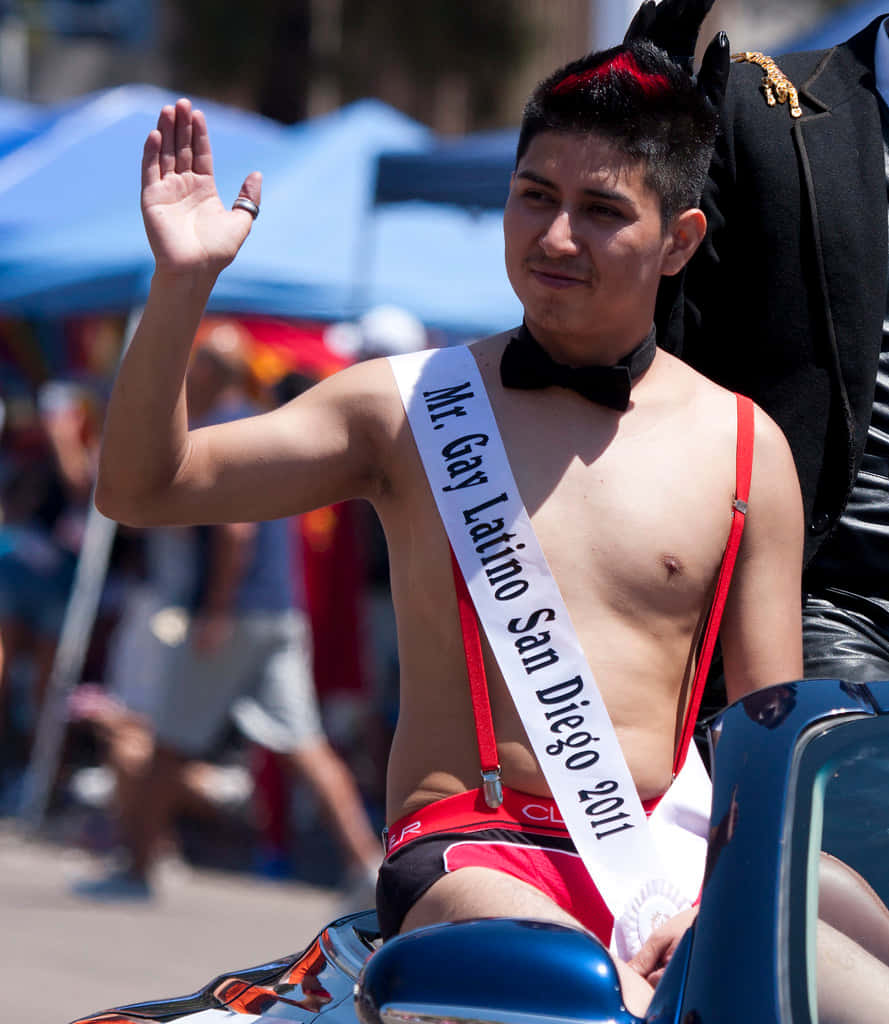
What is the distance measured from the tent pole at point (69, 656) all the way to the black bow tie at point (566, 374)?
17.5 feet

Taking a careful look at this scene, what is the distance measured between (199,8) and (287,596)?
13.7 meters

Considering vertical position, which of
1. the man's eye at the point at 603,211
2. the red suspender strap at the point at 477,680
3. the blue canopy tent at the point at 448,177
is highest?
the man's eye at the point at 603,211

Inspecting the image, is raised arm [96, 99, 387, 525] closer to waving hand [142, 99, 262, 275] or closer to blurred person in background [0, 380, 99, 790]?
waving hand [142, 99, 262, 275]

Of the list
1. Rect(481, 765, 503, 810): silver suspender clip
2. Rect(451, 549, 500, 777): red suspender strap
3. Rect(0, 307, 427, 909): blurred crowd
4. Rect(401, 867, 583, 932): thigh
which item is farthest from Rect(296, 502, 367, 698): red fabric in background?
Rect(401, 867, 583, 932): thigh

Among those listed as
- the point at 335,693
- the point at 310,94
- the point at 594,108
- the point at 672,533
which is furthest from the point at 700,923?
the point at 310,94

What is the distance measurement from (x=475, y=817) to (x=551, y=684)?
7.6 inches

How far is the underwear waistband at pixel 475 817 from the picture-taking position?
2027 mm

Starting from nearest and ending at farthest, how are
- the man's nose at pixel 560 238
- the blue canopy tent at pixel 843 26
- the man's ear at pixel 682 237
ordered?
the man's nose at pixel 560 238, the man's ear at pixel 682 237, the blue canopy tent at pixel 843 26

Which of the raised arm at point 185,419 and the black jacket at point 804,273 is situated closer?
the raised arm at point 185,419

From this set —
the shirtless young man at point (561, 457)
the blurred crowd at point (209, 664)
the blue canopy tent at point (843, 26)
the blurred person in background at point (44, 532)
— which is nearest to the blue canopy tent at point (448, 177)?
the blurred crowd at point (209, 664)

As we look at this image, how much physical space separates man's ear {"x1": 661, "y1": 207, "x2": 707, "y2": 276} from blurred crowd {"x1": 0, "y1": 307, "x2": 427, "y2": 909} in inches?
139

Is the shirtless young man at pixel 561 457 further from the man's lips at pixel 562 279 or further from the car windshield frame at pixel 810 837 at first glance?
the car windshield frame at pixel 810 837

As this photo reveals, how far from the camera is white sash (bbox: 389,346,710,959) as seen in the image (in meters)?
2.06

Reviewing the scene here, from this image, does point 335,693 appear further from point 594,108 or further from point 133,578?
point 594,108
